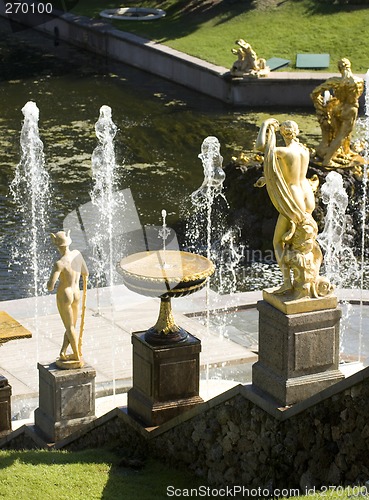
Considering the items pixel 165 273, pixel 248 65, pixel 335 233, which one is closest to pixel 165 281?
pixel 165 273

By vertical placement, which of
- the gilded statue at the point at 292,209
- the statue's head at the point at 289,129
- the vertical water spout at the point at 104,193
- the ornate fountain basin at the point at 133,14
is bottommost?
the vertical water spout at the point at 104,193

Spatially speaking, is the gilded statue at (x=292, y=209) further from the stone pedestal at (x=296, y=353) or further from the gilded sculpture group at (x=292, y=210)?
the stone pedestal at (x=296, y=353)

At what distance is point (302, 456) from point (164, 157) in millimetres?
19872

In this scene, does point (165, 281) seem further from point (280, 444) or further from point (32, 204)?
point (32, 204)

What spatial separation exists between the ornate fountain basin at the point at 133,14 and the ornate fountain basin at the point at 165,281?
32.3m

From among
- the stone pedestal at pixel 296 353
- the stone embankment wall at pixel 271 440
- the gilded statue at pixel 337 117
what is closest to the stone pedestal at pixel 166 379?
the stone embankment wall at pixel 271 440

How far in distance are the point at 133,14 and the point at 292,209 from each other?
3551cm

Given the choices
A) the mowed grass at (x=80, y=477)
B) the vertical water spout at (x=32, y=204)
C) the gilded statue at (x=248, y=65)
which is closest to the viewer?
the mowed grass at (x=80, y=477)

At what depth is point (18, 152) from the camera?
106ft

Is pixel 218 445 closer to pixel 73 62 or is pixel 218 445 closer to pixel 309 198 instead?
pixel 309 198

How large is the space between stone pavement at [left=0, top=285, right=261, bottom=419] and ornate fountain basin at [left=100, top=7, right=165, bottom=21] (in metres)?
26.4

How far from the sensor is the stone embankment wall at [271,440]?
12.4 metres

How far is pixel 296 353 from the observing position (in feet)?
43.7

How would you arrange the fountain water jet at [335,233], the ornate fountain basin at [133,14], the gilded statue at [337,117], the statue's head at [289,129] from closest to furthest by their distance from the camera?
the statue's head at [289,129] → the fountain water jet at [335,233] → the gilded statue at [337,117] → the ornate fountain basin at [133,14]
